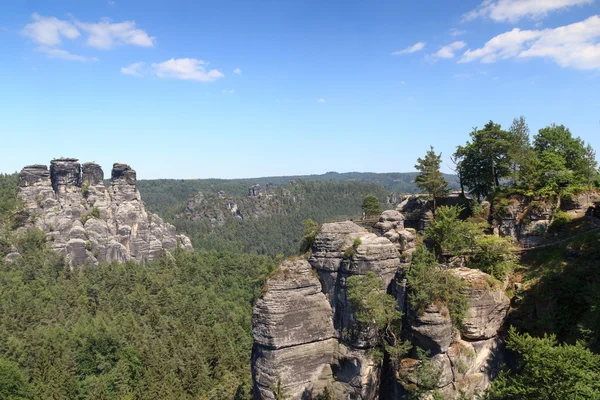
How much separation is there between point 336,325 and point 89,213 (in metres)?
82.8

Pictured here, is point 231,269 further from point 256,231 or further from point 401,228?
point 256,231

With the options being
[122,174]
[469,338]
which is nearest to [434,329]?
[469,338]

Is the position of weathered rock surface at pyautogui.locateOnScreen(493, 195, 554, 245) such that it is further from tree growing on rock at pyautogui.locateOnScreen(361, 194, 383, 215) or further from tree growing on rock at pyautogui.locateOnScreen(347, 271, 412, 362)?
tree growing on rock at pyautogui.locateOnScreen(361, 194, 383, 215)

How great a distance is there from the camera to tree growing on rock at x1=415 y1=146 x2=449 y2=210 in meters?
36.4

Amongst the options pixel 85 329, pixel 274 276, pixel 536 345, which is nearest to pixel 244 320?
pixel 85 329

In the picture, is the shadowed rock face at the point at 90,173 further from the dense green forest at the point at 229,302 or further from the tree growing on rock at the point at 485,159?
the tree growing on rock at the point at 485,159

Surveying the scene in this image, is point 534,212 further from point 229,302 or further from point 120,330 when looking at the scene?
point 229,302

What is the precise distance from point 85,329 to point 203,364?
18.3 metres

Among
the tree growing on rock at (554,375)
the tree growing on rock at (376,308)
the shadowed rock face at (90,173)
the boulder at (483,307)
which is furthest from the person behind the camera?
the shadowed rock face at (90,173)

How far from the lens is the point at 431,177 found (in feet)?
120

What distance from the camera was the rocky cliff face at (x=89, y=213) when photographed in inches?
3410

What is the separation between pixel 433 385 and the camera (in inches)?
912

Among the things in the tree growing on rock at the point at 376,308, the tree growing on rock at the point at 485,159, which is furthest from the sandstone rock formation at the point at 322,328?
the tree growing on rock at the point at 485,159

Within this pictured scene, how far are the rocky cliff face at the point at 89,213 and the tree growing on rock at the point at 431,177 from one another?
73.9 meters
